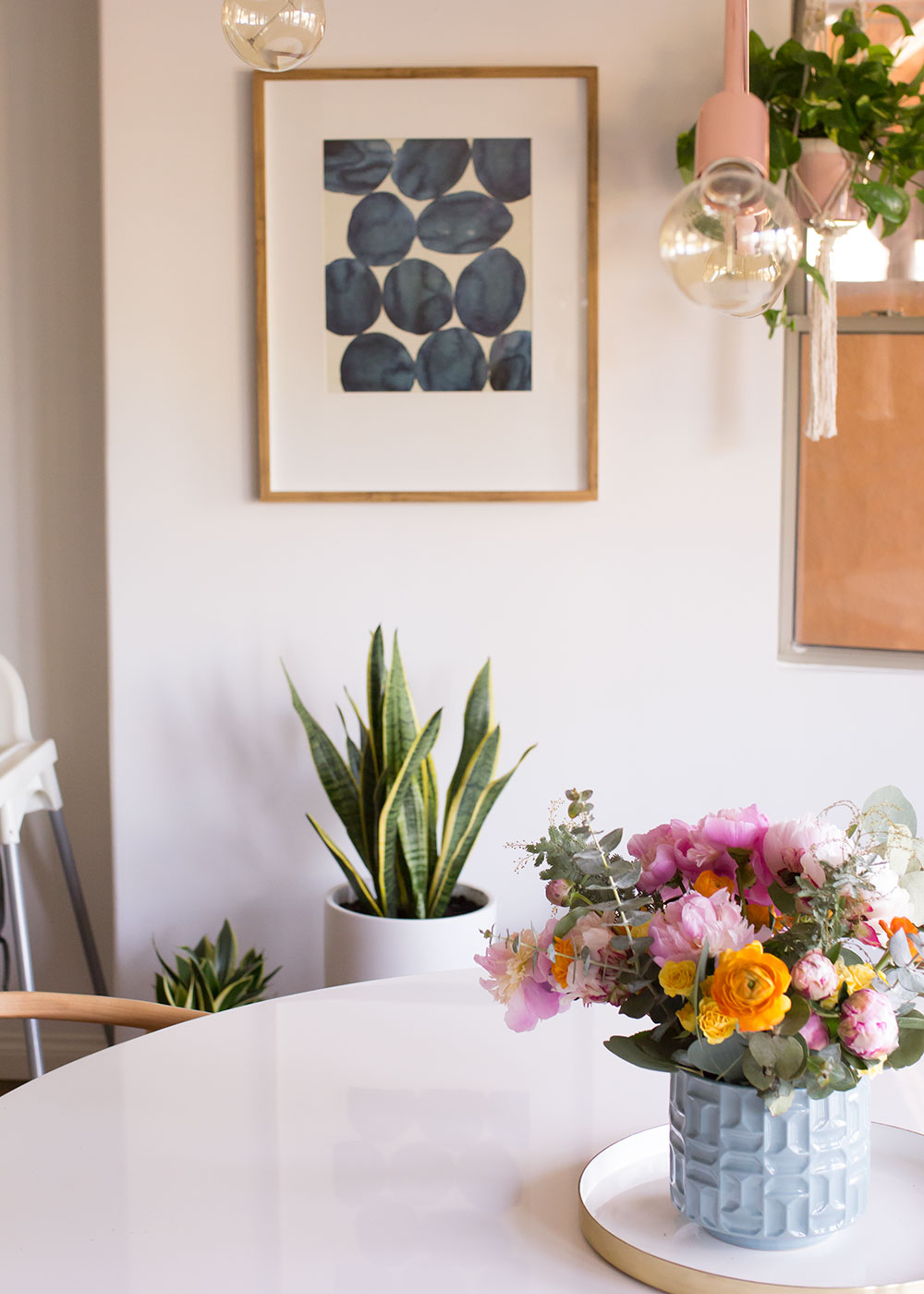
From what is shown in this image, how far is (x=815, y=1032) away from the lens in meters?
0.81

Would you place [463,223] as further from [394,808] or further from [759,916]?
[759,916]

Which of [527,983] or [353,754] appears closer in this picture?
[527,983]

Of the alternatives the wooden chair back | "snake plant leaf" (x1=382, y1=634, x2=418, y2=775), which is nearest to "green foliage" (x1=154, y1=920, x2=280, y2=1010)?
"snake plant leaf" (x1=382, y1=634, x2=418, y2=775)

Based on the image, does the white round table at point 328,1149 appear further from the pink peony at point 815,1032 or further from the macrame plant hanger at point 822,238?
the macrame plant hanger at point 822,238

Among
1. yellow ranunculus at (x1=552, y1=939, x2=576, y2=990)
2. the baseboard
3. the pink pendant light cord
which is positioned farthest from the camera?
the baseboard

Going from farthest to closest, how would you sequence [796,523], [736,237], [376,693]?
1. [796,523]
2. [376,693]
3. [736,237]

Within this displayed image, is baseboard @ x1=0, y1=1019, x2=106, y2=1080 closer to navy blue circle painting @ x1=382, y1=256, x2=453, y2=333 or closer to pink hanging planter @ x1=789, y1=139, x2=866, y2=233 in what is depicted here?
navy blue circle painting @ x1=382, y1=256, x2=453, y2=333

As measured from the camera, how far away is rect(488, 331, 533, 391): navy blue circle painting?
2.36 meters

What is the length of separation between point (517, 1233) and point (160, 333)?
192 cm

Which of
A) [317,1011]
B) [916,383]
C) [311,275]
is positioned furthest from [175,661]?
[916,383]

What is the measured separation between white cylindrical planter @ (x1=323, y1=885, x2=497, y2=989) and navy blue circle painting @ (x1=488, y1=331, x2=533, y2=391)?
1.03 meters

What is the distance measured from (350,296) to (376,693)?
2.62 ft

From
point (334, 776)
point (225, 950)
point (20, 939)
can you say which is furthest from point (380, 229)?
point (20, 939)

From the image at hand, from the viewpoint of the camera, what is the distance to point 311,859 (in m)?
2.46
